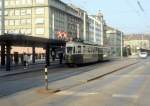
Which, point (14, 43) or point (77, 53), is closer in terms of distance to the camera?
point (14, 43)

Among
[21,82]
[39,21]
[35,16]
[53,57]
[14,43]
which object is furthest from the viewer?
[35,16]

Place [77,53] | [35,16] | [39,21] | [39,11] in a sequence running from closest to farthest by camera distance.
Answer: [77,53] → [39,21] → [39,11] → [35,16]

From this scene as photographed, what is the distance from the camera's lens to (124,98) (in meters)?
17.4

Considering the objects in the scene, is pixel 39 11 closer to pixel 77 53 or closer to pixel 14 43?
pixel 77 53

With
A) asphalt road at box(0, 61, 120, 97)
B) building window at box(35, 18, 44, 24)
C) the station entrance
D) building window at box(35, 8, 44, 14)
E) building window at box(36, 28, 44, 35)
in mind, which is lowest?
asphalt road at box(0, 61, 120, 97)

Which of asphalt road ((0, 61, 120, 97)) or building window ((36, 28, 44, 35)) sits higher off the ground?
building window ((36, 28, 44, 35))

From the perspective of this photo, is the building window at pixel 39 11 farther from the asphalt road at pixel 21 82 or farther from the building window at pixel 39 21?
the asphalt road at pixel 21 82

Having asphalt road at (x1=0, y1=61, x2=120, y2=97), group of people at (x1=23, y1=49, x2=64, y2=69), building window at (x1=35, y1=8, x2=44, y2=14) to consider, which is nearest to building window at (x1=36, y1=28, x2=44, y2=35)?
building window at (x1=35, y1=8, x2=44, y2=14)

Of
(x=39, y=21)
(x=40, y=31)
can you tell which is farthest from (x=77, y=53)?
(x=39, y=21)

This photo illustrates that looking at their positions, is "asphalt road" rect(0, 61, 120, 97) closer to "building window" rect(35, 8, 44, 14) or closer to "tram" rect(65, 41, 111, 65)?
"tram" rect(65, 41, 111, 65)

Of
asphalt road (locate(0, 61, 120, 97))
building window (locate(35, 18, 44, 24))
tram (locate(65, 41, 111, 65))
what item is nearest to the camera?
asphalt road (locate(0, 61, 120, 97))

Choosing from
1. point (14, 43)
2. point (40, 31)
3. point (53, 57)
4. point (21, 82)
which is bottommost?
point (21, 82)

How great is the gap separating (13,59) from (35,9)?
58.8 metres

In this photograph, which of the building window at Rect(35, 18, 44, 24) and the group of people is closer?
the group of people
